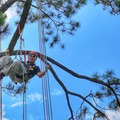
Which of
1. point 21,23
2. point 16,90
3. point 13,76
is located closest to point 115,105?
point 16,90

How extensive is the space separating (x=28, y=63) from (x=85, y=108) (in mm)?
1493

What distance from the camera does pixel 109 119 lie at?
14.8 feet

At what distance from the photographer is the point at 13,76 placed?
3225 mm

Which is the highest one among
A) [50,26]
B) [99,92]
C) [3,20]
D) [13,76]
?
[50,26]

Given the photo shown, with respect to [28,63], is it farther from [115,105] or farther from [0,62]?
[115,105]

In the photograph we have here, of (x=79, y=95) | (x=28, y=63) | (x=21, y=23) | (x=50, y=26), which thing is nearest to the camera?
(x=28, y=63)

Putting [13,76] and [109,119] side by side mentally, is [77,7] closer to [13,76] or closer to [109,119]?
[109,119]

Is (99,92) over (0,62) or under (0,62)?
over

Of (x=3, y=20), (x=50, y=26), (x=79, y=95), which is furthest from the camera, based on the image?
(x=50, y=26)

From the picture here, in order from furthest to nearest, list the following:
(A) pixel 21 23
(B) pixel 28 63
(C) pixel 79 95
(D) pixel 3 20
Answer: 1. (C) pixel 79 95
2. (A) pixel 21 23
3. (B) pixel 28 63
4. (D) pixel 3 20

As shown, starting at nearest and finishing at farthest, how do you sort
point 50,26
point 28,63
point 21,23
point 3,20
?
point 3,20
point 28,63
point 21,23
point 50,26

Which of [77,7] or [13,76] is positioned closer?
[13,76]

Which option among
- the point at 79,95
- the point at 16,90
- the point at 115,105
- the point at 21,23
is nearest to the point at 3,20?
the point at 21,23

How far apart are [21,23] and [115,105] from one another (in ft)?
4.22
